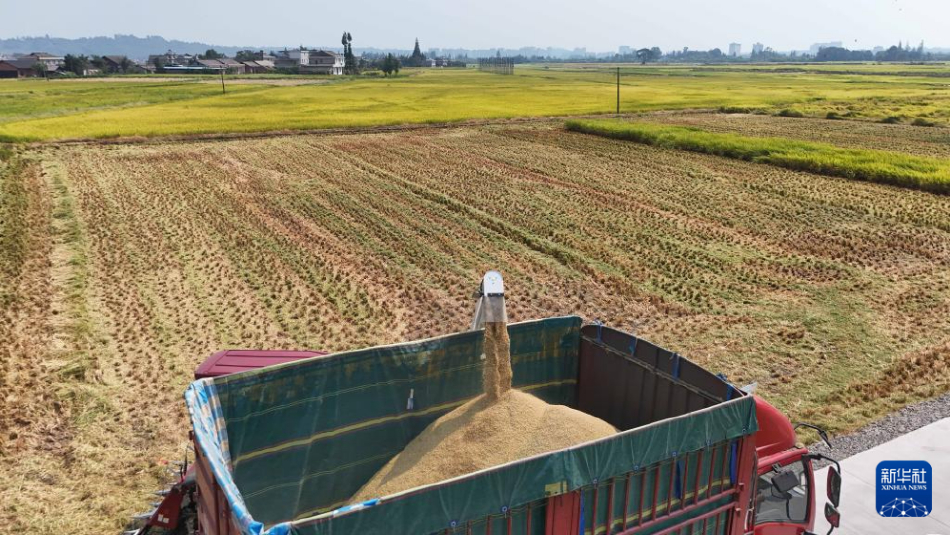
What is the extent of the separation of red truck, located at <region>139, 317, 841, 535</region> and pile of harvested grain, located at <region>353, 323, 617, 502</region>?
15.2 inches

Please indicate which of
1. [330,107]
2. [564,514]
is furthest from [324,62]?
[564,514]

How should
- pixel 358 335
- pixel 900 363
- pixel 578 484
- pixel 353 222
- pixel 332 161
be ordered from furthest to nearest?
pixel 332 161
pixel 353 222
pixel 358 335
pixel 900 363
pixel 578 484

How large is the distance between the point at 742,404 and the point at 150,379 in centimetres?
858

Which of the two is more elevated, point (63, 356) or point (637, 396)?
point (637, 396)

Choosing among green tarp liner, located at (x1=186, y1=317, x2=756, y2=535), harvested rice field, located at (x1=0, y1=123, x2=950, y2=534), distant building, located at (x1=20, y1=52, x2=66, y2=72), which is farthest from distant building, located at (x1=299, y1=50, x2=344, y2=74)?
green tarp liner, located at (x1=186, y1=317, x2=756, y2=535)

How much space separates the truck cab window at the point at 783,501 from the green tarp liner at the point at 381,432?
0.87 meters

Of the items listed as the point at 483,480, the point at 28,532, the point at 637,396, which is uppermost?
the point at 483,480

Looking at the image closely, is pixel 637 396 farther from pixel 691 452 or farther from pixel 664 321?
pixel 664 321

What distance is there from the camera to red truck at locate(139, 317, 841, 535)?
422cm

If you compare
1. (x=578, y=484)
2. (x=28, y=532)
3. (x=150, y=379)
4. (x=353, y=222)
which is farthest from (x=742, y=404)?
(x=353, y=222)

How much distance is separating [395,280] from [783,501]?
10009 mm

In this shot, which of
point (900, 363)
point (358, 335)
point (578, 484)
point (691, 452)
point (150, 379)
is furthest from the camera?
point (358, 335)

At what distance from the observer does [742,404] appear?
16.6ft

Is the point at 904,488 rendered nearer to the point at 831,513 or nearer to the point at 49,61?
the point at 831,513
